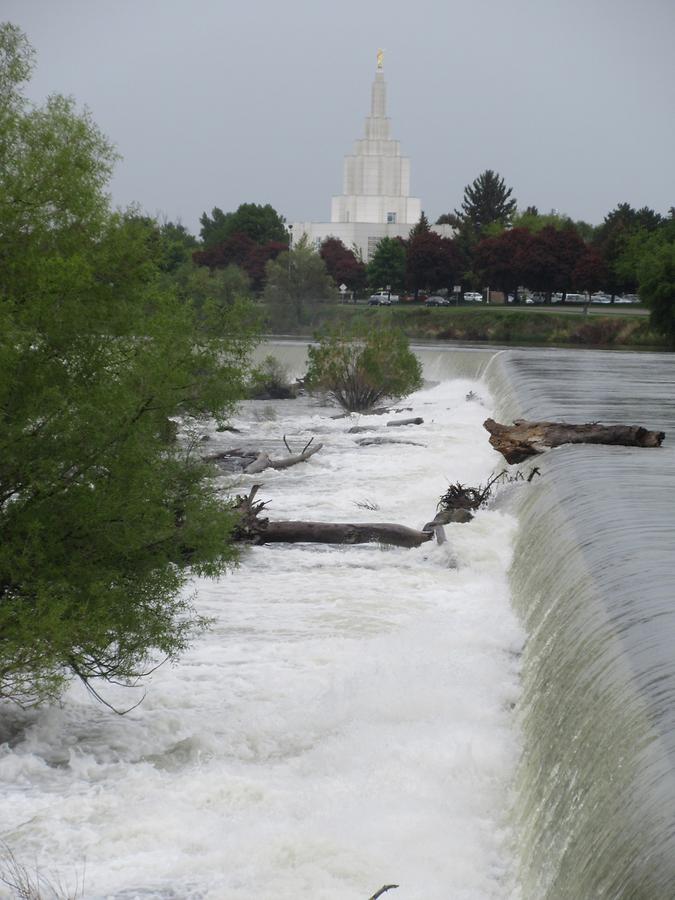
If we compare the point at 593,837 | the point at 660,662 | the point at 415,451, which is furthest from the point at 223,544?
the point at 415,451

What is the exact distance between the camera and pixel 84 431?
23.4ft

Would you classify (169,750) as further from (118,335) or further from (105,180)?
(105,180)

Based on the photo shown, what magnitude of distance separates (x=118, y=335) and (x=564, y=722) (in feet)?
11.5

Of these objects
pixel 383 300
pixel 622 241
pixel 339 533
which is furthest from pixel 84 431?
pixel 383 300

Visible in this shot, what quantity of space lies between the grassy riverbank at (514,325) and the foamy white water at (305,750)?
4418 cm

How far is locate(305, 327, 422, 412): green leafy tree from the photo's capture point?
32750 mm

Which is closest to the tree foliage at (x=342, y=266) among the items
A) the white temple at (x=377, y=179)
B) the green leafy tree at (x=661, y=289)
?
the white temple at (x=377, y=179)

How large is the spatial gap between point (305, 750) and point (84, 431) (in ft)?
7.37

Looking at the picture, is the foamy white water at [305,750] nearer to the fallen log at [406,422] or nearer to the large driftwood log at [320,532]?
the large driftwood log at [320,532]

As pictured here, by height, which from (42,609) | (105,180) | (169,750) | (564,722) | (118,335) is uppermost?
(105,180)

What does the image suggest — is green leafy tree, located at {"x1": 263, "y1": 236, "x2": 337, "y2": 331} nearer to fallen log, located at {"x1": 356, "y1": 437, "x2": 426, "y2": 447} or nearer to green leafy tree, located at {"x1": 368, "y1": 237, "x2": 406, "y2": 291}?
green leafy tree, located at {"x1": 368, "y1": 237, "x2": 406, "y2": 291}

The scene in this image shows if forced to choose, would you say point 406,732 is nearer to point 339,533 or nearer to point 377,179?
point 339,533

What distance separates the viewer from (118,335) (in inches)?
312

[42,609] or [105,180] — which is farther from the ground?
[105,180]
